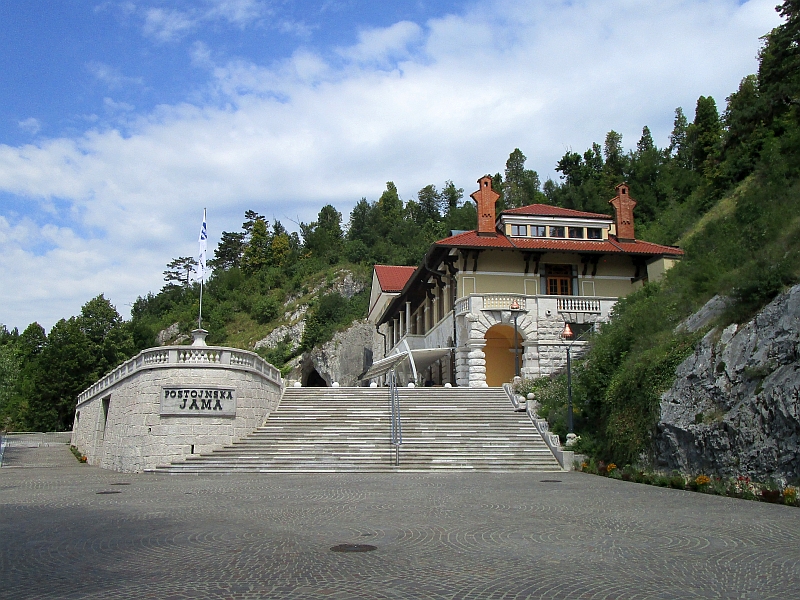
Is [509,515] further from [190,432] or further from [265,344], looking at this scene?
[265,344]

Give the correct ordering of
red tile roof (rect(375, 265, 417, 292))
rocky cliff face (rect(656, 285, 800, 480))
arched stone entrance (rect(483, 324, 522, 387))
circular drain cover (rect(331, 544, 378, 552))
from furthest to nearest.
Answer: red tile roof (rect(375, 265, 417, 292))
arched stone entrance (rect(483, 324, 522, 387))
rocky cliff face (rect(656, 285, 800, 480))
circular drain cover (rect(331, 544, 378, 552))

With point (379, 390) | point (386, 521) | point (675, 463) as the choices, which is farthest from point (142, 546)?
point (379, 390)

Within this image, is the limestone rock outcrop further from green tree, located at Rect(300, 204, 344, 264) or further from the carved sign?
the carved sign

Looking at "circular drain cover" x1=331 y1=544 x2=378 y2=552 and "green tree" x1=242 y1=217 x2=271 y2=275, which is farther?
"green tree" x1=242 y1=217 x2=271 y2=275

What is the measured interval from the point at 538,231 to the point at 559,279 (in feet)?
9.39

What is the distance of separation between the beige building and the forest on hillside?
3899mm

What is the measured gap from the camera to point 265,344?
69.4 meters

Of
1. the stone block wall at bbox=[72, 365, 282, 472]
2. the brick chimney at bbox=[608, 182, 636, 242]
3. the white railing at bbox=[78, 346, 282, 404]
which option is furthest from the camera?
the brick chimney at bbox=[608, 182, 636, 242]

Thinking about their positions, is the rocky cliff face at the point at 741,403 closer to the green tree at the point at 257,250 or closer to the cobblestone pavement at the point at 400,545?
the cobblestone pavement at the point at 400,545

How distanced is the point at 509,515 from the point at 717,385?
787 centimetres

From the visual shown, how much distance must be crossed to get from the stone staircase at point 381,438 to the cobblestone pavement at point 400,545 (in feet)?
22.4

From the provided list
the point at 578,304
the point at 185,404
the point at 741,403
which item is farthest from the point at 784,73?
the point at 185,404

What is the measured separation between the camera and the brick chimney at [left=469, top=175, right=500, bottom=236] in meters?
35.0

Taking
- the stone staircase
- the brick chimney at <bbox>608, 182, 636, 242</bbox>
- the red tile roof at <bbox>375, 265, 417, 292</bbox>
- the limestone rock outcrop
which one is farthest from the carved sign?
the limestone rock outcrop
